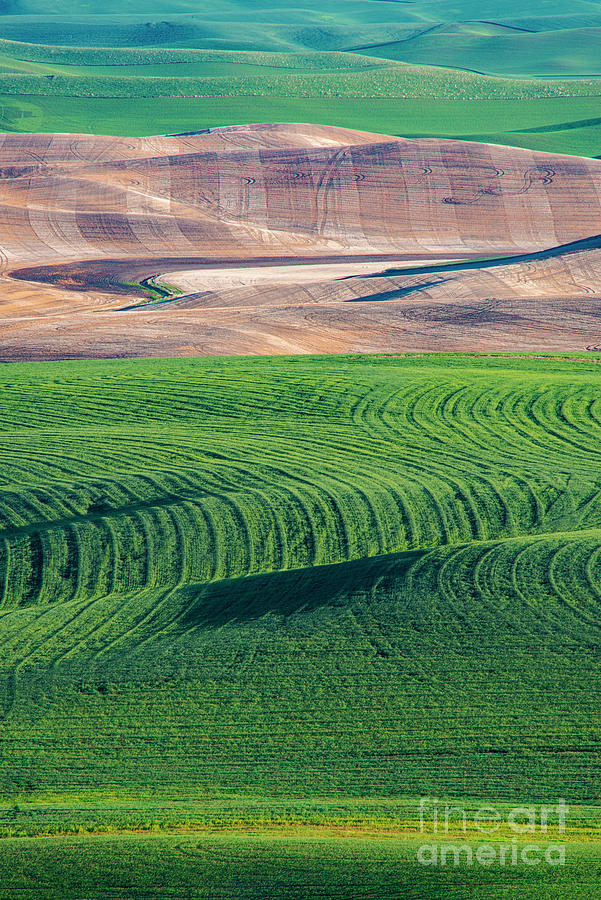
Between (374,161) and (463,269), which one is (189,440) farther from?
(374,161)

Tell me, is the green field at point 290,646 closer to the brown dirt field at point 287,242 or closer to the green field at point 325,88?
the brown dirt field at point 287,242

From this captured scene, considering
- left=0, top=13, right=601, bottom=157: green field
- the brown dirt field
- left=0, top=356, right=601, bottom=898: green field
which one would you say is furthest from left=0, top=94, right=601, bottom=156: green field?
left=0, top=356, right=601, bottom=898: green field

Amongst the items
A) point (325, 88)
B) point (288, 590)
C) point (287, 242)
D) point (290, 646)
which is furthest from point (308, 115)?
point (290, 646)

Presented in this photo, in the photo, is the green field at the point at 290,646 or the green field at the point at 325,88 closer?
the green field at the point at 290,646

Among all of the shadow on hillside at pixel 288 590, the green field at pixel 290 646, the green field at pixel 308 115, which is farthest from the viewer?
the green field at pixel 308 115

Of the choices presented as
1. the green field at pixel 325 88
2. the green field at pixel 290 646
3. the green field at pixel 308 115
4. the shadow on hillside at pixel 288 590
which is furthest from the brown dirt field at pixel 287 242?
the green field at pixel 308 115

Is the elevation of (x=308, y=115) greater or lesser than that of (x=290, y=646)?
greater

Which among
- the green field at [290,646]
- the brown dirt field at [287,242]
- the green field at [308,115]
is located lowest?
the green field at [290,646]

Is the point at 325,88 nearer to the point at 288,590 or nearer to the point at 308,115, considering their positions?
the point at 308,115
